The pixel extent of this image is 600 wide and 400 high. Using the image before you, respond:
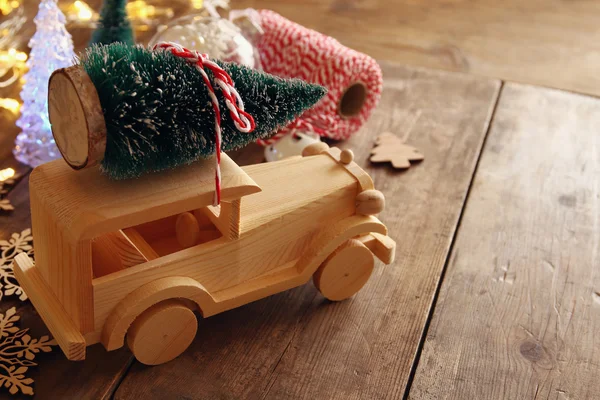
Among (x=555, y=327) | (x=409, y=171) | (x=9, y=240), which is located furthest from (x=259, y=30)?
(x=555, y=327)

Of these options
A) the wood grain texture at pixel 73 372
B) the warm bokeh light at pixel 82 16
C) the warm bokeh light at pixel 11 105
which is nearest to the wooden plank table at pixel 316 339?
the wood grain texture at pixel 73 372

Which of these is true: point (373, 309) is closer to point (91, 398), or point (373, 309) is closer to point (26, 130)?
point (91, 398)

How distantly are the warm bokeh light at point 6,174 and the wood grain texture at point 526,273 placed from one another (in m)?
0.70

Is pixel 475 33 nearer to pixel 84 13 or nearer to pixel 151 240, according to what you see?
pixel 84 13

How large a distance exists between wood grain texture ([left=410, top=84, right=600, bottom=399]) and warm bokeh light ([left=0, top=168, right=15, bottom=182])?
2.30 feet

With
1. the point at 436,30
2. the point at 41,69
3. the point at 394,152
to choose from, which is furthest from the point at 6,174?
the point at 436,30

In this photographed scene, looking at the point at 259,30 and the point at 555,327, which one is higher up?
the point at 259,30

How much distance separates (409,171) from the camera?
1248 mm

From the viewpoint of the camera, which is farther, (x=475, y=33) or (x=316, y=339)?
(x=475, y=33)

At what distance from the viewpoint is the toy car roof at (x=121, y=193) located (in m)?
0.72

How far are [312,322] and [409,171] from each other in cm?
42

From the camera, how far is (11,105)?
132 centimetres

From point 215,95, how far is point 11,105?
28.9 inches

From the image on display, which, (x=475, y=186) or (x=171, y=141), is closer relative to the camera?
(x=171, y=141)
